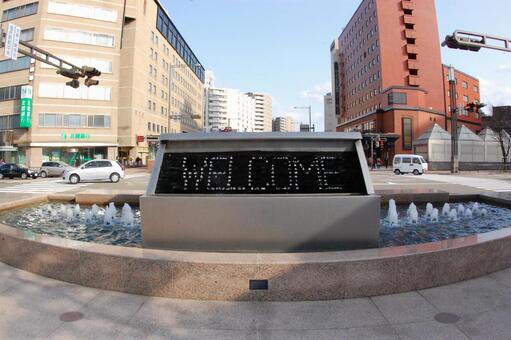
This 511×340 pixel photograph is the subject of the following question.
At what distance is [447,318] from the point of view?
3162mm

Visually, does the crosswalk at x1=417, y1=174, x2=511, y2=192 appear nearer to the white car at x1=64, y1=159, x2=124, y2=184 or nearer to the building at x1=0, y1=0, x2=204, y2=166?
the white car at x1=64, y1=159, x2=124, y2=184

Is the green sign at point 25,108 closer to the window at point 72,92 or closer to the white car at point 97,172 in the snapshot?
the window at point 72,92

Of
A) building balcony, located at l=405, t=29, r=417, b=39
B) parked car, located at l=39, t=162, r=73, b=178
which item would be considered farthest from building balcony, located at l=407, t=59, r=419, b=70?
parked car, located at l=39, t=162, r=73, b=178

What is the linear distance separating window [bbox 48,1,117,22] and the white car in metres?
32.6

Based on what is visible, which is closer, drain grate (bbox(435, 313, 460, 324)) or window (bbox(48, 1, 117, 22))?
drain grate (bbox(435, 313, 460, 324))

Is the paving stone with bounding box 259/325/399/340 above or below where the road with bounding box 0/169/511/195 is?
below

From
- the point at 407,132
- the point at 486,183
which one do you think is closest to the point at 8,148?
the point at 486,183

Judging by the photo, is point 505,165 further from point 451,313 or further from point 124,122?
point 124,122

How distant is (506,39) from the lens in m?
14.2

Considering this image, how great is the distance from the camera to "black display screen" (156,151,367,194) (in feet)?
16.4

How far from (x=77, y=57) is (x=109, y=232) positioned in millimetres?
47045

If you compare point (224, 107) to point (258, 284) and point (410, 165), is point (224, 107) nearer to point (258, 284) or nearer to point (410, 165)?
point (410, 165)

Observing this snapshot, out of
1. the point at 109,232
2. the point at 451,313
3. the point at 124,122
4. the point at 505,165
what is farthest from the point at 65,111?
the point at 505,165

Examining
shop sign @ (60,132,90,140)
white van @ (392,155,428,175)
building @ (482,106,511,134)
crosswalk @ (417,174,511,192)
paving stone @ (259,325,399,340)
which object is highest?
building @ (482,106,511,134)
